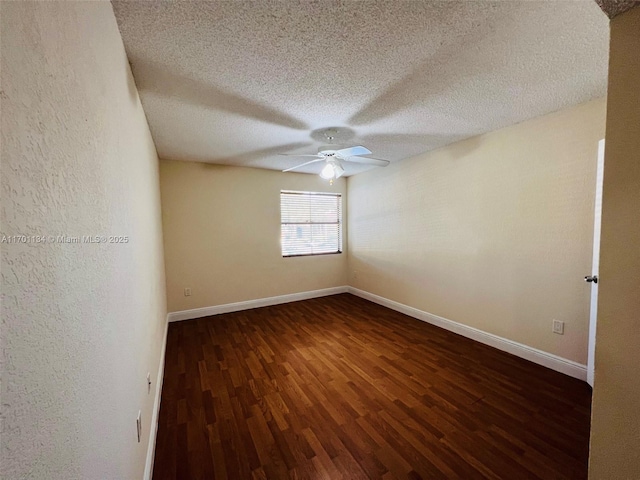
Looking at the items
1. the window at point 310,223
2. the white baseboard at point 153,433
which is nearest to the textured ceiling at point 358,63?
the window at point 310,223

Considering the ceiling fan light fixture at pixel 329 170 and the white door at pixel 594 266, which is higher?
the ceiling fan light fixture at pixel 329 170

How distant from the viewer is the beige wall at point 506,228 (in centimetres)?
211

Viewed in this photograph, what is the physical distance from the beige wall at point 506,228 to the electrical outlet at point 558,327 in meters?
0.04

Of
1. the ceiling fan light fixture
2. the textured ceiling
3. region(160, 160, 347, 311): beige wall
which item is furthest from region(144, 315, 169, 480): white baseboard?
the ceiling fan light fixture

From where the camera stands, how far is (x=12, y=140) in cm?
41

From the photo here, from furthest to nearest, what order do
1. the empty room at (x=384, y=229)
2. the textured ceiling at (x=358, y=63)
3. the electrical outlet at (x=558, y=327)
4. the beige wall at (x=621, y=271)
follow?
the electrical outlet at (x=558, y=327), the textured ceiling at (x=358, y=63), the beige wall at (x=621, y=271), the empty room at (x=384, y=229)

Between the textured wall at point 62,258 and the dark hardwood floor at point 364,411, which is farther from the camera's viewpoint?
the dark hardwood floor at point 364,411

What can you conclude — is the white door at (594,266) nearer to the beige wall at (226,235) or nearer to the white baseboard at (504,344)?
the white baseboard at (504,344)

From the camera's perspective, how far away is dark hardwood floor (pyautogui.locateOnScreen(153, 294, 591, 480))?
4.61ft

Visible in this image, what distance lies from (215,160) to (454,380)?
3.74 metres

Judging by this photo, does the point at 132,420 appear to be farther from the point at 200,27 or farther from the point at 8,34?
the point at 200,27

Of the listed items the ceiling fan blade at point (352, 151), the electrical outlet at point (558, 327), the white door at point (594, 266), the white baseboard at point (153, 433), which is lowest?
the white baseboard at point (153, 433)

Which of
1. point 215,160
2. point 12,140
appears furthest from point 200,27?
point 215,160

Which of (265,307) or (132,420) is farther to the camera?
(265,307)
